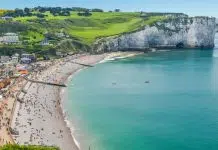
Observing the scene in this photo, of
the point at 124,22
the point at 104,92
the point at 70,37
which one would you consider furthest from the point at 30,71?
the point at 124,22

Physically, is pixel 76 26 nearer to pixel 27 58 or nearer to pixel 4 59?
pixel 27 58

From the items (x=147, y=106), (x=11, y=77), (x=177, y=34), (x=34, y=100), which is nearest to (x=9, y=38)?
(x=11, y=77)

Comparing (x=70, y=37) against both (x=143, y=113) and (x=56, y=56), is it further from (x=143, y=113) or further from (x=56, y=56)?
(x=143, y=113)

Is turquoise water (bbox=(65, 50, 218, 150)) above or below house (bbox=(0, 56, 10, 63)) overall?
below

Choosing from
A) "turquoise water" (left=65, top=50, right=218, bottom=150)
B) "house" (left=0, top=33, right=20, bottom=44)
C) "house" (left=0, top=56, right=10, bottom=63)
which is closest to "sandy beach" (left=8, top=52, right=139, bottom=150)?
"turquoise water" (left=65, top=50, right=218, bottom=150)

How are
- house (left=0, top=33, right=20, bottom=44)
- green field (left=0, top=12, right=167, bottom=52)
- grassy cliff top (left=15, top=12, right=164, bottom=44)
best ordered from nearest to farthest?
house (left=0, top=33, right=20, bottom=44)
green field (left=0, top=12, right=167, bottom=52)
grassy cliff top (left=15, top=12, right=164, bottom=44)

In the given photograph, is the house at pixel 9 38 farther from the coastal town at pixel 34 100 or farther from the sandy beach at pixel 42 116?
the sandy beach at pixel 42 116

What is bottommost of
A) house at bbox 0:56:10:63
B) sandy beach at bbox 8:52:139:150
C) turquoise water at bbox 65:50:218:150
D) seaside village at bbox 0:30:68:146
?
turquoise water at bbox 65:50:218:150

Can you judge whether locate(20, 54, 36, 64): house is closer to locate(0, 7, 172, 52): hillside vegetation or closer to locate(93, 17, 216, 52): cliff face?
locate(0, 7, 172, 52): hillside vegetation
